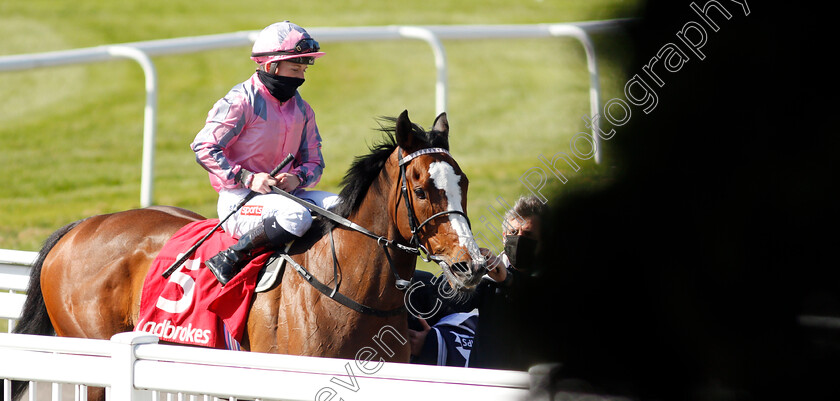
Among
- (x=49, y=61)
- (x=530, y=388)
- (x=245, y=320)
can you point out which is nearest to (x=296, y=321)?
(x=245, y=320)

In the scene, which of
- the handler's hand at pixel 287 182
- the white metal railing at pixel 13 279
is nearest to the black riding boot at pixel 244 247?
the handler's hand at pixel 287 182

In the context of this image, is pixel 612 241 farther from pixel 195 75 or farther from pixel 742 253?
pixel 195 75

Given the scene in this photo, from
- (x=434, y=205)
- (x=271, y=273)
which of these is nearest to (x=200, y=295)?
(x=271, y=273)

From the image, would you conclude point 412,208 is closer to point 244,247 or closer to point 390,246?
point 390,246

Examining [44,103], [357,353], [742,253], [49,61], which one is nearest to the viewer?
[742,253]

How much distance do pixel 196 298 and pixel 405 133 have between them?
3.56 ft

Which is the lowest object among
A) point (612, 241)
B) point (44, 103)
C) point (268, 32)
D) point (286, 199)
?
point (612, 241)

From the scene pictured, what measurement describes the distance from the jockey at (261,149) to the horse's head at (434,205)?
0.45m

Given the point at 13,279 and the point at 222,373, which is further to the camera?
the point at 13,279

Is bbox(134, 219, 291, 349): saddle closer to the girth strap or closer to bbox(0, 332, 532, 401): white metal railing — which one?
the girth strap

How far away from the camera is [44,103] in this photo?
14867 millimetres

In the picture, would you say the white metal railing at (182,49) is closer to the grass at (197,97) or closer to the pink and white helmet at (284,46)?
the grass at (197,97)

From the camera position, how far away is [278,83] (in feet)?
11.4

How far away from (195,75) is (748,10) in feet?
54.8
